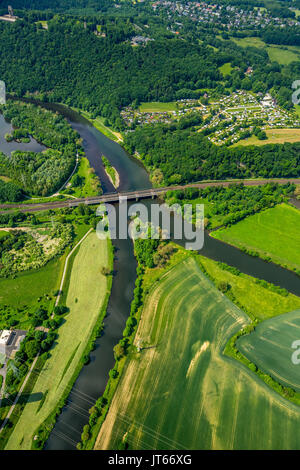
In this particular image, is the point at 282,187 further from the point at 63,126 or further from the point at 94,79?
the point at 94,79

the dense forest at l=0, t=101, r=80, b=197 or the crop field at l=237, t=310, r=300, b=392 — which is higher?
the dense forest at l=0, t=101, r=80, b=197

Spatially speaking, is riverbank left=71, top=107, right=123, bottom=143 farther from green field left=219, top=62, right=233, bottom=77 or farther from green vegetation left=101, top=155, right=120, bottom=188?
green field left=219, top=62, right=233, bottom=77

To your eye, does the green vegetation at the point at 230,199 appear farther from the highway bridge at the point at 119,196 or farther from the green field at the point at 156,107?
the green field at the point at 156,107

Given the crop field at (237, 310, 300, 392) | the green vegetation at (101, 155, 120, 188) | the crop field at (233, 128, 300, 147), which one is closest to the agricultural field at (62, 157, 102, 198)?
the green vegetation at (101, 155, 120, 188)

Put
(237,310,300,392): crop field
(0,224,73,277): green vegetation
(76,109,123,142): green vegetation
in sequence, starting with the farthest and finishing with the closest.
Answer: (76,109,123,142): green vegetation → (0,224,73,277): green vegetation → (237,310,300,392): crop field

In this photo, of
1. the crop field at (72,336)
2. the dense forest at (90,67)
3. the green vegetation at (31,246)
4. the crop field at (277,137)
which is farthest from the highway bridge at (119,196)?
the dense forest at (90,67)
